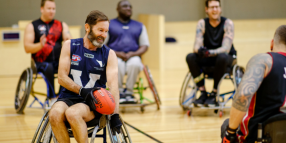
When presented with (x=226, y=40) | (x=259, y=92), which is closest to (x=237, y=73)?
(x=226, y=40)

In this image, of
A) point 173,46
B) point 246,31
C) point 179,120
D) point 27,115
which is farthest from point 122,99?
point 246,31

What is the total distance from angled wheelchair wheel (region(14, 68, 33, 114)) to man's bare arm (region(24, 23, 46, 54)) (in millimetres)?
244

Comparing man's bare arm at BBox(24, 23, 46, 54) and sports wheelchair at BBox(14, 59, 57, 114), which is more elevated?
man's bare arm at BBox(24, 23, 46, 54)

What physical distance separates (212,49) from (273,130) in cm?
251

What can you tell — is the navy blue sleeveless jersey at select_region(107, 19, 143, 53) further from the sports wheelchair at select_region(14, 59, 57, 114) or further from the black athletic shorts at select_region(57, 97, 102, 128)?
the black athletic shorts at select_region(57, 97, 102, 128)

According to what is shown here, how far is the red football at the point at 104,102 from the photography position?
221cm

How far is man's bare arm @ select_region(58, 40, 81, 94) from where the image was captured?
240 cm

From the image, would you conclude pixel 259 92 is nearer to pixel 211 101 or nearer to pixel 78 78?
pixel 78 78

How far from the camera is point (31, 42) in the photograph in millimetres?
4195

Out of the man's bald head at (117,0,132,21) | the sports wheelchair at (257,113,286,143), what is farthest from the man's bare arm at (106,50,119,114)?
the man's bald head at (117,0,132,21)

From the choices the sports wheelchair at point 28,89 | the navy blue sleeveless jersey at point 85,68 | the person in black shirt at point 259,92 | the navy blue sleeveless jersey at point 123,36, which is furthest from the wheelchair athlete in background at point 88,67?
the navy blue sleeveless jersey at point 123,36

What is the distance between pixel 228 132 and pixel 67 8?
765 centimetres

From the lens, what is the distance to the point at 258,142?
5.75 ft

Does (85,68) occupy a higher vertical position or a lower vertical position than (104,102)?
higher
